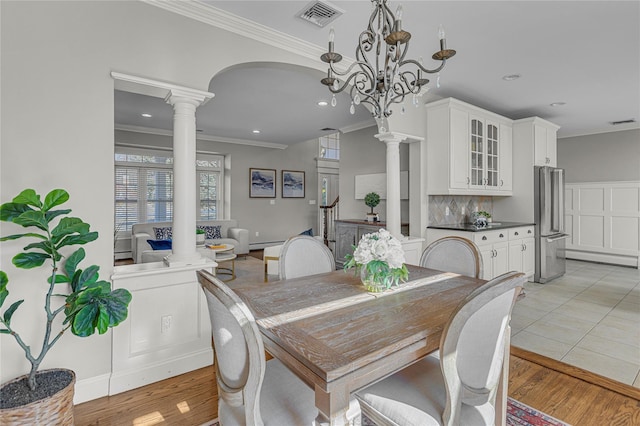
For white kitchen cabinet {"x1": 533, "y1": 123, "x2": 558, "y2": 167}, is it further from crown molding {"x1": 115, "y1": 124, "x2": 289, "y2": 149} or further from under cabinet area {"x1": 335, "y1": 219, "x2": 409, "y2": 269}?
crown molding {"x1": 115, "y1": 124, "x2": 289, "y2": 149}

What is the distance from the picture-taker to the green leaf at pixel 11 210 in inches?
61.4

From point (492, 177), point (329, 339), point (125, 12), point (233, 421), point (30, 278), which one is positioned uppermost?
point (125, 12)

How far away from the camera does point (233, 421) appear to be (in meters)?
1.20

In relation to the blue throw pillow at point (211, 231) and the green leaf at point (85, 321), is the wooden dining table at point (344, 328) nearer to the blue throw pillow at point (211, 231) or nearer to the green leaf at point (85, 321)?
the green leaf at point (85, 321)

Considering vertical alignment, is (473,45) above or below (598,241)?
above

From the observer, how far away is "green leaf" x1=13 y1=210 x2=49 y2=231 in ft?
5.00

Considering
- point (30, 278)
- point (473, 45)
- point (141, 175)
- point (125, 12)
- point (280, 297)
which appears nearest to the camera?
point (280, 297)

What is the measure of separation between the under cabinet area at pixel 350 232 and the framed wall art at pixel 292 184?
3.26 metres

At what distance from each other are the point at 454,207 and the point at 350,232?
1.65m

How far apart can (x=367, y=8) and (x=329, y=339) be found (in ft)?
7.49

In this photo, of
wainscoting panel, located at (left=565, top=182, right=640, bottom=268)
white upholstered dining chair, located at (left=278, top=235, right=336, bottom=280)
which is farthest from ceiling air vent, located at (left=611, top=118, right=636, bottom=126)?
white upholstered dining chair, located at (left=278, top=235, right=336, bottom=280)

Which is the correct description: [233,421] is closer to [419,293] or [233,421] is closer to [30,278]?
[419,293]

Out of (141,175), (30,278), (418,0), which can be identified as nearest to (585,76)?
(418,0)

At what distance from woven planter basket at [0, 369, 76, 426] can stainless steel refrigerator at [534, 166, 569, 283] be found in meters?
5.56
